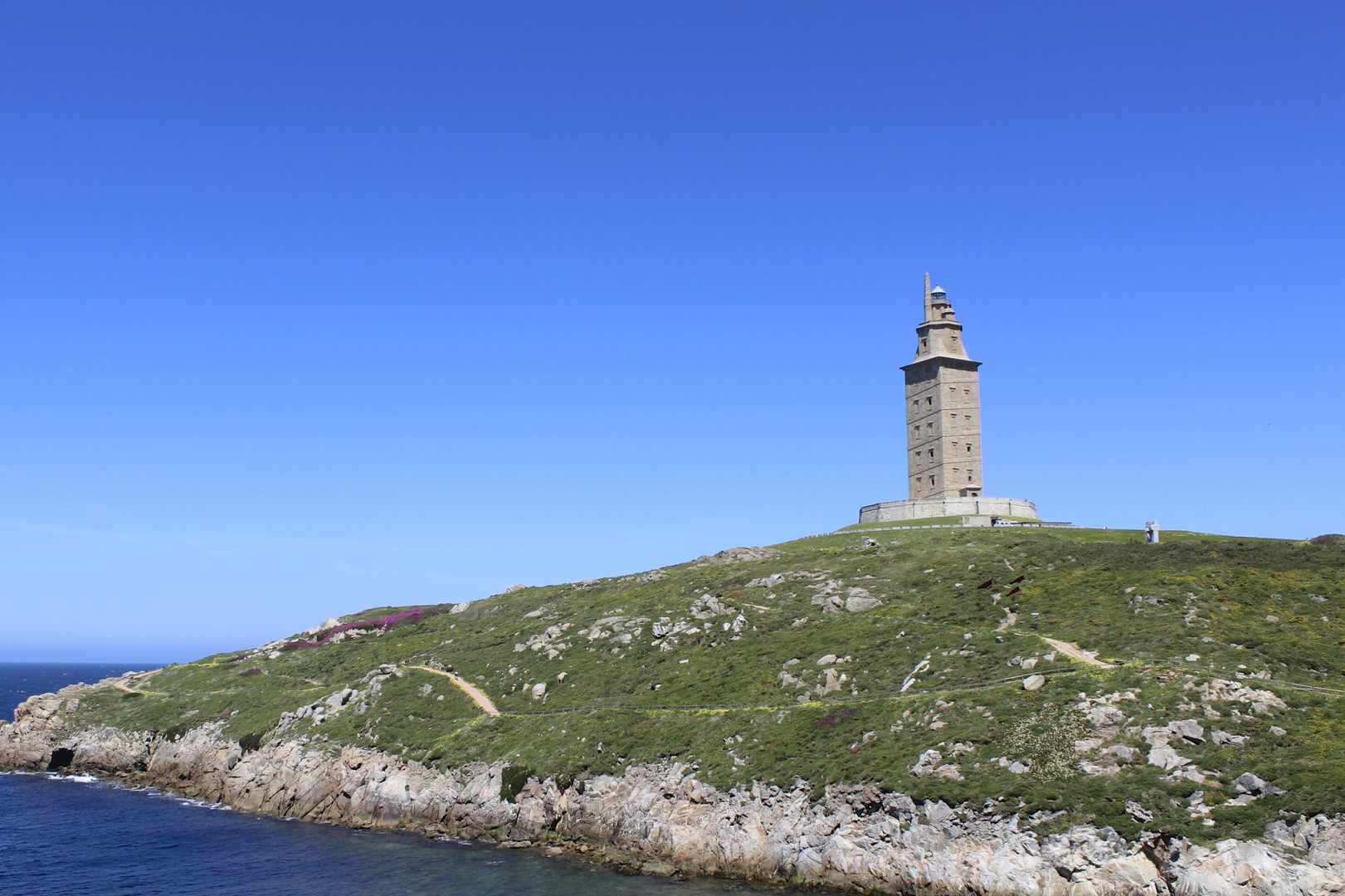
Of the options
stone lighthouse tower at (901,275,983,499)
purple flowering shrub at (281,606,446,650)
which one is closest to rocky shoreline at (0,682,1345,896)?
purple flowering shrub at (281,606,446,650)

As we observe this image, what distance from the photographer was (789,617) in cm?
7750

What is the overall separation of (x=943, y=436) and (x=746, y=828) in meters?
75.2

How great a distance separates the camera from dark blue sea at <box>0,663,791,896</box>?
161 ft

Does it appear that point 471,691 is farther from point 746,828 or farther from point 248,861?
point 746,828

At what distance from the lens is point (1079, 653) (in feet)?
189

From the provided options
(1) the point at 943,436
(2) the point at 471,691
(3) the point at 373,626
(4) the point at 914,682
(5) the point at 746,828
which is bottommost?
(5) the point at 746,828

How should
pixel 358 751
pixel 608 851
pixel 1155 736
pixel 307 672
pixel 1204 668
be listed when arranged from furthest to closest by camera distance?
pixel 307 672
pixel 358 751
pixel 608 851
pixel 1204 668
pixel 1155 736

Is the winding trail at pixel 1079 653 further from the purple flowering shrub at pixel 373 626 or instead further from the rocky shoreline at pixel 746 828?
the purple flowering shrub at pixel 373 626

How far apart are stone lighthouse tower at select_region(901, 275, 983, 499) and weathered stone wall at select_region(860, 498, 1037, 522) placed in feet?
8.39

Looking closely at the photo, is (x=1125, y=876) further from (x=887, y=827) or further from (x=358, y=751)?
(x=358, y=751)

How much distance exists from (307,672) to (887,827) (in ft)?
232

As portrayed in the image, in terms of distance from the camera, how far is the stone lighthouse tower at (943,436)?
11194 cm

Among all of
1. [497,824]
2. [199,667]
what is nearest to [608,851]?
[497,824]

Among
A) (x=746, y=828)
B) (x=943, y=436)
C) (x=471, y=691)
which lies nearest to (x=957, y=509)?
(x=943, y=436)
